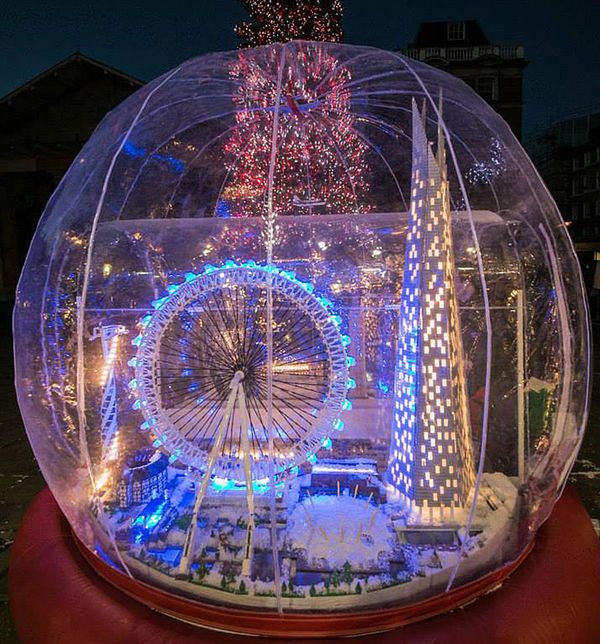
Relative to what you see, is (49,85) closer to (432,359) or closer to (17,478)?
(17,478)

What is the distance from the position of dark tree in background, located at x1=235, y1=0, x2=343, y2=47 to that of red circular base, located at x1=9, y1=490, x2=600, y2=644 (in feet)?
21.7

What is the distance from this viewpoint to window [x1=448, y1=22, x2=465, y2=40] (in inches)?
872

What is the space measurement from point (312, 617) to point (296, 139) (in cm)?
325

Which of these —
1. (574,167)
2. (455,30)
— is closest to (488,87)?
(455,30)

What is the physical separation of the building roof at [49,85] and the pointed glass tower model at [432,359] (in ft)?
43.7

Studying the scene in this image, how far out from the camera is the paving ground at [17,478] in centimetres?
352

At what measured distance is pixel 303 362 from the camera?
131 inches

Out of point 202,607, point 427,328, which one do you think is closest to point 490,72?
point 427,328

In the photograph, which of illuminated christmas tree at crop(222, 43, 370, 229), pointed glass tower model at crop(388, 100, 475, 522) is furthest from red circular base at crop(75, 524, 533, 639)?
illuminated christmas tree at crop(222, 43, 370, 229)

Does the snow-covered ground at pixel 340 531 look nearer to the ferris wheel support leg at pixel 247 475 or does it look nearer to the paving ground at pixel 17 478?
the ferris wheel support leg at pixel 247 475

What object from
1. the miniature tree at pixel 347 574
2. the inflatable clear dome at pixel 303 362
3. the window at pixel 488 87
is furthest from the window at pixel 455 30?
the miniature tree at pixel 347 574

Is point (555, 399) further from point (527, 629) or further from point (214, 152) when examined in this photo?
point (214, 152)

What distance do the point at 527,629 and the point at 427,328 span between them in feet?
5.01

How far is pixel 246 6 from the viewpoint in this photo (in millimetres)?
6918
